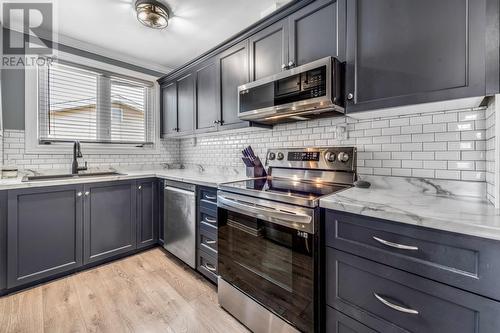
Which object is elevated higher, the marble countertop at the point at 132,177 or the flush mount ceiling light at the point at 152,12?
the flush mount ceiling light at the point at 152,12

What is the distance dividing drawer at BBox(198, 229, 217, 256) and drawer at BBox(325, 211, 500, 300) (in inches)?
43.9

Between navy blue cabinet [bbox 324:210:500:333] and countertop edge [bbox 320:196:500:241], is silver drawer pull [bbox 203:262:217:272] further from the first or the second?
countertop edge [bbox 320:196:500:241]

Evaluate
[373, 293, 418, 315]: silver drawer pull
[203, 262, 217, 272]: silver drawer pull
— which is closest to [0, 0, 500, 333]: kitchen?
[373, 293, 418, 315]: silver drawer pull

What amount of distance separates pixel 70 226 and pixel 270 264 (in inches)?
78.1

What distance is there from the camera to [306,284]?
1181mm

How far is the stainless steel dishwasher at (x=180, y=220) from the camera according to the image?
2.14 meters

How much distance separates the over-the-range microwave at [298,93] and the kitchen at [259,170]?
0.01 m

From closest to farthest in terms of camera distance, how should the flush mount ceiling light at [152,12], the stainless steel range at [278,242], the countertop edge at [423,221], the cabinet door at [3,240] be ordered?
the countertop edge at [423,221], the stainless steel range at [278,242], the cabinet door at [3,240], the flush mount ceiling light at [152,12]

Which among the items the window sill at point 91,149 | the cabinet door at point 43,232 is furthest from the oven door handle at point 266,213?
the window sill at point 91,149

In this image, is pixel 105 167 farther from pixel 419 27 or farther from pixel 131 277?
pixel 419 27

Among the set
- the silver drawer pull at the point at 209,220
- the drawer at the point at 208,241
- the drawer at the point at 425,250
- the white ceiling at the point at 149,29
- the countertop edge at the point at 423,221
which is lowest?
the drawer at the point at 208,241

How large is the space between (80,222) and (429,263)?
8.87ft

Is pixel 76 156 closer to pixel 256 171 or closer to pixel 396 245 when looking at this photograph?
pixel 256 171

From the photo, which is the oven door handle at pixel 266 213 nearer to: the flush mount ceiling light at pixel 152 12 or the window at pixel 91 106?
the flush mount ceiling light at pixel 152 12
